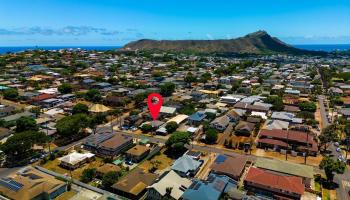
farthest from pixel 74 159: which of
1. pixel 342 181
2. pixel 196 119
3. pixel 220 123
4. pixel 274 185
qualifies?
pixel 342 181

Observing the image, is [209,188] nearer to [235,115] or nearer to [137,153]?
[137,153]

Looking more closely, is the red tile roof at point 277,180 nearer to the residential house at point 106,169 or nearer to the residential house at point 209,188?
the residential house at point 209,188

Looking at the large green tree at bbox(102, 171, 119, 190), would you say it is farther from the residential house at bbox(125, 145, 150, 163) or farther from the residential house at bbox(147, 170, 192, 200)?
the residential house at bbox(125, 145, 150, 163)

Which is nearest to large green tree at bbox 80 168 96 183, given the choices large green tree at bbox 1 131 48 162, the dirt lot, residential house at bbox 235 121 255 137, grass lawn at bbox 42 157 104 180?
grass lawn at bbox 42 157 104 180

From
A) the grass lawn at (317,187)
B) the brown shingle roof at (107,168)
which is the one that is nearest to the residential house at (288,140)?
the grass lawn at (317,187)

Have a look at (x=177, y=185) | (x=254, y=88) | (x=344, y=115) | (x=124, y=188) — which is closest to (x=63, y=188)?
(x=124, y=188)
